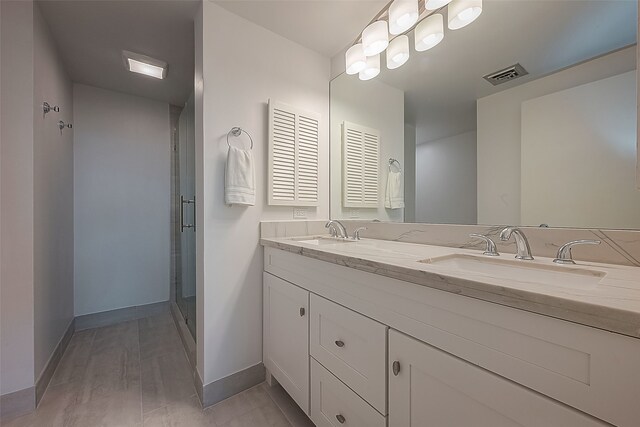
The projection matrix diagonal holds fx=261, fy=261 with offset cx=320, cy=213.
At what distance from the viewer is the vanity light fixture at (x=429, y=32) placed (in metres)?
1.35

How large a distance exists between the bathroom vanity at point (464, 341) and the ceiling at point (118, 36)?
1591mm

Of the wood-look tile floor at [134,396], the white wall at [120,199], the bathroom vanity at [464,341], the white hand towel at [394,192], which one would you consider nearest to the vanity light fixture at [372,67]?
the white hand towel at [394,192]

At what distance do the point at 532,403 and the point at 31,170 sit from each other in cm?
227

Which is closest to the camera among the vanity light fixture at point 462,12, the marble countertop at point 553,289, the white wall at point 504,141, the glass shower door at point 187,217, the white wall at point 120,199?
the marble countertop at point 553,289

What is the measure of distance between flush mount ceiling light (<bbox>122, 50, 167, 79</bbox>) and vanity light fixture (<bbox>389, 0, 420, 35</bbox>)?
1706mm

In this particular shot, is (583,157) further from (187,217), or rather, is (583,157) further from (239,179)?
(187,217)

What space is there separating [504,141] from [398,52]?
0.83 metres

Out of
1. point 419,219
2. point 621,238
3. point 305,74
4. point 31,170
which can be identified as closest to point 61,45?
point 31,170

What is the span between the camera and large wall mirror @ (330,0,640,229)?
2.98 ft

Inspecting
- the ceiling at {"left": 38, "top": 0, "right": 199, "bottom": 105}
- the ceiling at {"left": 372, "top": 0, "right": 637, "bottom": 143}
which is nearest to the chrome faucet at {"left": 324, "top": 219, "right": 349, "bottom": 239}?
the ceiling at {"left": 372, "top": 0, "right": 637, "bottom": 143}

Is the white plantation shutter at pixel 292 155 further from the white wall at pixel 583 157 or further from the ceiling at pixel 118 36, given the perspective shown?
the white wall at pixel 583 157

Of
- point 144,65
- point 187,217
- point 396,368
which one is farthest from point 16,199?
point 396,368

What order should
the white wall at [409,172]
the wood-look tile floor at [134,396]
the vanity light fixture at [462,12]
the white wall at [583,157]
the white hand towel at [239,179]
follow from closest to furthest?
the white wall at [583,157], the vanity light fixture at [462,12], the wood-look tile floor at [134,396], the white hand towel at [239,179], the white wall at [409,172]

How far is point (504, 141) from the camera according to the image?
118 centimetres
